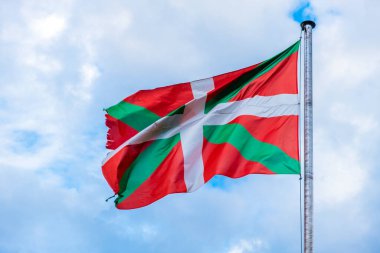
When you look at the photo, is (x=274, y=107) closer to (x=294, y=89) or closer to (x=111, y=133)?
(x=294, y=89)

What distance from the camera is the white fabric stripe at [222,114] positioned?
658 inches

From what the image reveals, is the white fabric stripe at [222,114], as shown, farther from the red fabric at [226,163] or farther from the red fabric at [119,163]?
the red fabric at [226,163]

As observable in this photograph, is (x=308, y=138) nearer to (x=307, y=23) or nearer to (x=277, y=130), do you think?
(x=277, y=130)

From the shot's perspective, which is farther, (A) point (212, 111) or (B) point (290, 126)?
(A) point (212, 111)

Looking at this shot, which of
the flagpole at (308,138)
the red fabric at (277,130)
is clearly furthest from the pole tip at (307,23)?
the red fabric at (277,130)

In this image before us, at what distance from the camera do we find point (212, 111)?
1758 cm

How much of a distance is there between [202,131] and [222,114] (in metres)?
0.75

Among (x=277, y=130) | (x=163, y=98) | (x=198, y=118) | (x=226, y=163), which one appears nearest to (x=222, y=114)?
(x=198, y=118)

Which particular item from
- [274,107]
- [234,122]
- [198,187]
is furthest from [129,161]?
[274,107]

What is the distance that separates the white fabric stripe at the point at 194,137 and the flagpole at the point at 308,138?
302 cm

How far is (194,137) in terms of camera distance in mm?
17359

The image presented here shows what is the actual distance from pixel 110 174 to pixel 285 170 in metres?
4.87

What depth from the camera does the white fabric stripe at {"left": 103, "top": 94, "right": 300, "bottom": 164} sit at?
1672 cm

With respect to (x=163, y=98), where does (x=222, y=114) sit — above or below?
below
